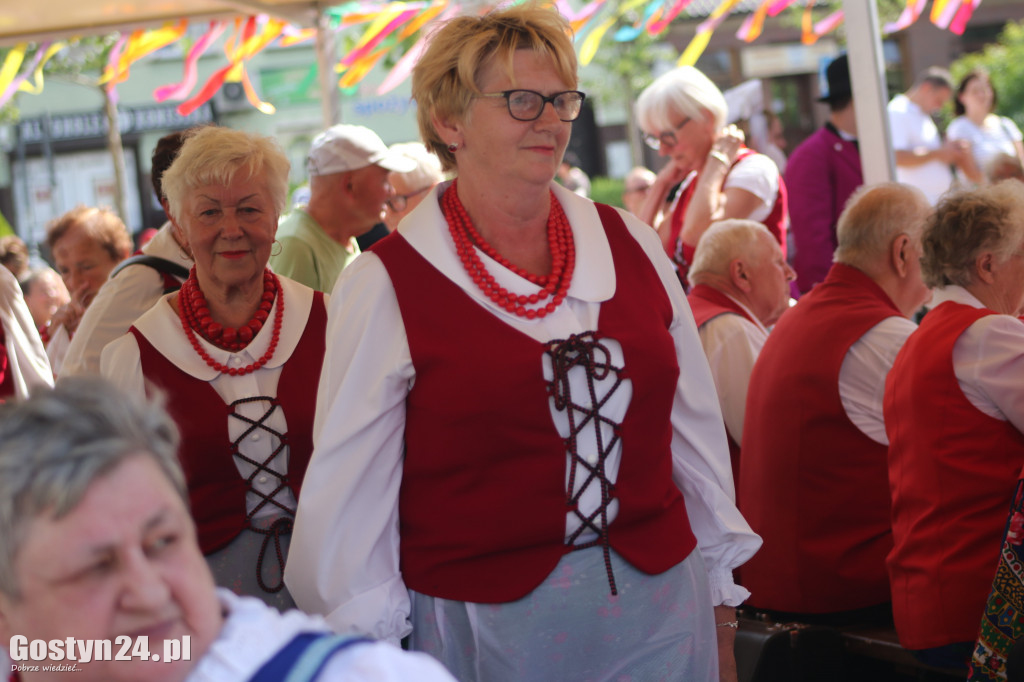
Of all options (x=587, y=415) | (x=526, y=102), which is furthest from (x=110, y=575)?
(x=526, y=102)

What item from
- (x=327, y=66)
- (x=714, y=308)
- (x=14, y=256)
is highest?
(x=327, y=66)

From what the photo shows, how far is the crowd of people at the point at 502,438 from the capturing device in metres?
1.04

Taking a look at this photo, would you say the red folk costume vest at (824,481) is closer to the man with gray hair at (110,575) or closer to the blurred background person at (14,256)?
the man with gray hair at (110,575)

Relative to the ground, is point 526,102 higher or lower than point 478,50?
lower

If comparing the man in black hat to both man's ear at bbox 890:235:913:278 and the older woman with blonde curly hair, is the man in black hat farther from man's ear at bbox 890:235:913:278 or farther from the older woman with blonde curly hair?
the older woman with blonde curly hair

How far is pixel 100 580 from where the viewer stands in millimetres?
1000

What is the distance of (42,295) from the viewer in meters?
6.19

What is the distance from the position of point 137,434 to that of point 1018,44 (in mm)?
16650

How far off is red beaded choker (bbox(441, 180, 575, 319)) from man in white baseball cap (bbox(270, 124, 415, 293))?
2.03 m

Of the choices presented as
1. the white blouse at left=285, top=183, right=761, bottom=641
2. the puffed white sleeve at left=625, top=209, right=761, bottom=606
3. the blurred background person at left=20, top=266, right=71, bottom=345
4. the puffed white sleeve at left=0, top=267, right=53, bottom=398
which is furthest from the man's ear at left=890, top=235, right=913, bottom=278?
the blurred background person at left=20, top=266, right=71, bottom=345

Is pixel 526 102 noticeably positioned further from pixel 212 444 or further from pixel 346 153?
pixel 346 153

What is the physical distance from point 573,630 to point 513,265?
644 mm

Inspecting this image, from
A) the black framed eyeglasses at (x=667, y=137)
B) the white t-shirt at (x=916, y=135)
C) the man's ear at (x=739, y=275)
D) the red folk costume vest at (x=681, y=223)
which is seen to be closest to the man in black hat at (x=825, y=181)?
the red folk costume vest at (x=681, y=223)

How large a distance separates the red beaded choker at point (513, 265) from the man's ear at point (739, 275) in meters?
1.58
